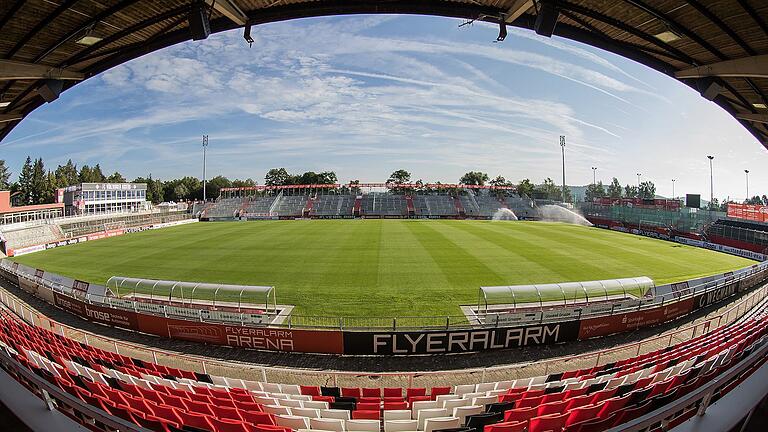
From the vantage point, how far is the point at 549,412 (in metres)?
5.01

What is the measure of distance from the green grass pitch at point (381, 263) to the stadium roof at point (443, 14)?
1186 cm

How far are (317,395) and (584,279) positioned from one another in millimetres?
19677

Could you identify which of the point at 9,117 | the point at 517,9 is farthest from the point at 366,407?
the point at 9,117

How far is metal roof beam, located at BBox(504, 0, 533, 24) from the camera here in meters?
8.98

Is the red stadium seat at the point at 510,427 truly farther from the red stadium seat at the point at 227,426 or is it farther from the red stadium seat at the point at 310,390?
the red stadium seat at the point at 310,390

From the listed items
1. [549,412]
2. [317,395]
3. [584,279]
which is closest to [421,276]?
[584,279]

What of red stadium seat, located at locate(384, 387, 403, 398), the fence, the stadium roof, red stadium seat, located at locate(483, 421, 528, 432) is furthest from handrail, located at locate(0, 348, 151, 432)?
the stadium roof

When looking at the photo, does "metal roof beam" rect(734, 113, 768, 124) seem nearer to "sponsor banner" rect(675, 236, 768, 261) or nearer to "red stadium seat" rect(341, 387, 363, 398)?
"red stadium seat" rect(341, 387, 363, 398)

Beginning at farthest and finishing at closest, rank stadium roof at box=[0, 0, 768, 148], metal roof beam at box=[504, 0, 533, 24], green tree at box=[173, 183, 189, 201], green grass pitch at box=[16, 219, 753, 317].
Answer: green tree at box=[173, 183, 189, 201]
green grass pitch at box=[16, 219, 753, 317]
stadium roof at box=[0, 0, 768, 148]
metal roof beam at box=[504, 0, 533, 24]

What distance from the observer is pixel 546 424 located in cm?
429

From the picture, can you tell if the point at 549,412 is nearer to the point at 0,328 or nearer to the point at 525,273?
the point at 0,328

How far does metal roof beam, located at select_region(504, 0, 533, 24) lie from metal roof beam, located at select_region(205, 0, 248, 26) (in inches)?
306

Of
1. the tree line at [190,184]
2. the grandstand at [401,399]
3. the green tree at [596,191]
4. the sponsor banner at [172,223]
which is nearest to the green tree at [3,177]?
the tree line at [190,184]

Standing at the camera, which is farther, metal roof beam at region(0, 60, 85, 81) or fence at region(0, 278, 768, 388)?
metal roof beam at region(0, 60, 85, 81)
